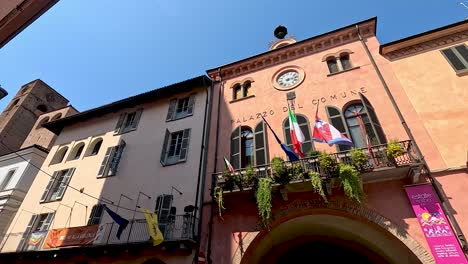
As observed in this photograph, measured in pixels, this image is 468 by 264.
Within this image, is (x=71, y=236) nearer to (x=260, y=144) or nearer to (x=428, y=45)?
(x=260, y=144)

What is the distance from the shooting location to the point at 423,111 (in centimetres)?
977

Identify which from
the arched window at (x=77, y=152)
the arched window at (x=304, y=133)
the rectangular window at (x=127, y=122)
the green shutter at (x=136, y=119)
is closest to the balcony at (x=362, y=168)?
the arched window at (x=304, y=133)

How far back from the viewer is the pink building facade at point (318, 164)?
8500 mm

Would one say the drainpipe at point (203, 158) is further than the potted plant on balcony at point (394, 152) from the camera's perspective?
Yes

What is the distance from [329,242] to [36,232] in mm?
13708

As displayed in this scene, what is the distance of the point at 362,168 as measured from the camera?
844 cm

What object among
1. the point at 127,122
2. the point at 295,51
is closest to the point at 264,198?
the point at 295,51

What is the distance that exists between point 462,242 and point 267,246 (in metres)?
6.06

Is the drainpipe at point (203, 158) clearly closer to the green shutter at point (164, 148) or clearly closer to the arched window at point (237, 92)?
the arched window at point (237, 92)

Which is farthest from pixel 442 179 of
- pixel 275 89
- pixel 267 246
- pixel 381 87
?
pixel 275 89

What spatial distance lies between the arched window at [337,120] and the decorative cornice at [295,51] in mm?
4382

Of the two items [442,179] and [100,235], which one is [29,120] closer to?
[100,235]

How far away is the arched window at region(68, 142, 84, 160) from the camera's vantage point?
16.9m

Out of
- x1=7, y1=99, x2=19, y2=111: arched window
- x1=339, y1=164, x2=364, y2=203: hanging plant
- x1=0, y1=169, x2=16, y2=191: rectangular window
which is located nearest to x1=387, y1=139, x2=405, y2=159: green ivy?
x1=339, y1=164, x2=364, y2=203: hanging plant
